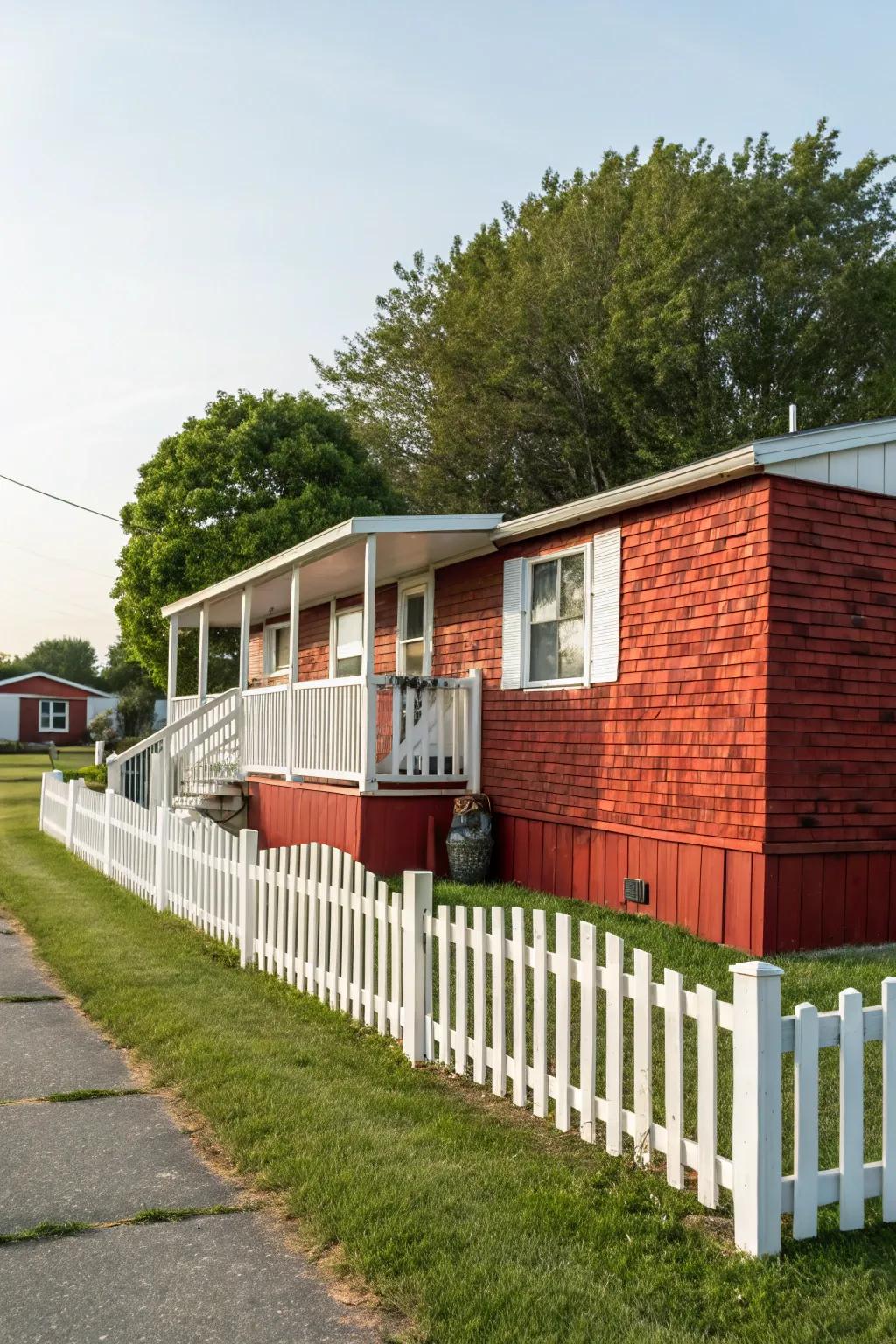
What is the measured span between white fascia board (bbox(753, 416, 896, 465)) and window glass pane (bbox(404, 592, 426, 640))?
6.58 m

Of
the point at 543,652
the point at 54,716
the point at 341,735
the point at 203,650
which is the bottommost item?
the point at 54,716

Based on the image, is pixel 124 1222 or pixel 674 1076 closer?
pixel 124 1222

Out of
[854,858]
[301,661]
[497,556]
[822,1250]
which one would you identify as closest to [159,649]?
[301,661]

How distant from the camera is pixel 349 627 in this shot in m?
17.6

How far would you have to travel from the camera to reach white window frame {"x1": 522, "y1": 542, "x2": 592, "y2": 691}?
456 inches

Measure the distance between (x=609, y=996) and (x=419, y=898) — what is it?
1.60m

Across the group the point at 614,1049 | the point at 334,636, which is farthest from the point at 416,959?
the point at 334,636

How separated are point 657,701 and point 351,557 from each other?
507 centimetres

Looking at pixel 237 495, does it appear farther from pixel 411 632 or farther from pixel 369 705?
pixel 369 705

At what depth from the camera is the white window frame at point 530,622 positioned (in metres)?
11.6

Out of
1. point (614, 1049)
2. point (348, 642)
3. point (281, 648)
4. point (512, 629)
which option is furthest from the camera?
point (281, 648)

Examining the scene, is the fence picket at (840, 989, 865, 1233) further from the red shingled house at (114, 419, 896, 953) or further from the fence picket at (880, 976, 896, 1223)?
the red shingled house at (114, 419, 896, 953)

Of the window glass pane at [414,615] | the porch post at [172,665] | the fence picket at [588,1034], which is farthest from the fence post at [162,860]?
the porch post at [172,665]

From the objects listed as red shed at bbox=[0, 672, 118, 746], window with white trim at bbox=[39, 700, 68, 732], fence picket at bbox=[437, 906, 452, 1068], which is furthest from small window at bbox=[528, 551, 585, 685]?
window with white trim at bbox=[39, 700, 68, 732]
